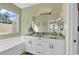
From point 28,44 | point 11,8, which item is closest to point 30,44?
point 28,44

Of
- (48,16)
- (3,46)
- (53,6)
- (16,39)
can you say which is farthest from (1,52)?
(53,6)

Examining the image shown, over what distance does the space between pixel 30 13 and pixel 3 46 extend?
1.28 meters

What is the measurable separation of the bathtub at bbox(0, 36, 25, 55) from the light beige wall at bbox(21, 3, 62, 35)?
0.29 metres

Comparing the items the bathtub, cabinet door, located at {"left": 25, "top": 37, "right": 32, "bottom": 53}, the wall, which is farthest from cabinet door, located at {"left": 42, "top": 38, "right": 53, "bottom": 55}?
the wall

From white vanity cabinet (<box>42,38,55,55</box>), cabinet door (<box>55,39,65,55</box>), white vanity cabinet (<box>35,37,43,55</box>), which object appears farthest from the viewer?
white vanity cabinet (<box>35,37,43,55</box>)

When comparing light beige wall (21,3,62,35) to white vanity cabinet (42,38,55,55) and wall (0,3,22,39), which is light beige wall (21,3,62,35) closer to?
wall (0,3,22,39)

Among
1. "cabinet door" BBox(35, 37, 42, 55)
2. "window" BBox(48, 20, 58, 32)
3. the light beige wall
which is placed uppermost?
the light beige wall

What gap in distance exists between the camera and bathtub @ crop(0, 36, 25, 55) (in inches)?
98.1

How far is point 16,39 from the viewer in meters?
3.18

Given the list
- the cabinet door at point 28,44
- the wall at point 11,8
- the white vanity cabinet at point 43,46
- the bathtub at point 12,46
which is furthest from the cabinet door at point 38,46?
the wall at point 11,8

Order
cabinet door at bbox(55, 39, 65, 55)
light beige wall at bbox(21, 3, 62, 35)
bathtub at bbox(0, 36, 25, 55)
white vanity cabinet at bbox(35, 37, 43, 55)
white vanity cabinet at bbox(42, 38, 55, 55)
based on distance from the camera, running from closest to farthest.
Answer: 1. bathtub at bbox(0, 36, 25, 55)
2. cabinet door at bbox(55, 39, 65, 55)
3. white vanity cabinet at bbox(42, 38, 55, 55)
4. white vanity cabinet at bbox(35, 37, 43, 55)
5. light beige wall at bbox(21, 3, 62, 35)

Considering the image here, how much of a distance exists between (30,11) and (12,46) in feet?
3.84

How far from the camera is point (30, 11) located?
10.7 feet

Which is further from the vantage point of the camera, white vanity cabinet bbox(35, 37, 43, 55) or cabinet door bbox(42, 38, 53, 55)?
white vanity cabinet bbox(35, 37, 43, 55)
